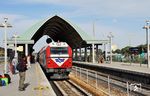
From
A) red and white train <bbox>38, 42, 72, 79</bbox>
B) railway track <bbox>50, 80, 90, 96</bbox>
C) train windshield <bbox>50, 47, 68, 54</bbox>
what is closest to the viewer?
railway track <bbox>50, 80, 90, 96</bbox>

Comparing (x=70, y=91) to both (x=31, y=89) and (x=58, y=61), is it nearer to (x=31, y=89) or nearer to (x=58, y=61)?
(x=31, y=89)

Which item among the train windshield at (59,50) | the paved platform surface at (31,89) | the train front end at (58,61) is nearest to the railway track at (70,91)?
the paved platform surface at (31,89)

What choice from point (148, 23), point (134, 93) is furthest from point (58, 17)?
point (134, 93)

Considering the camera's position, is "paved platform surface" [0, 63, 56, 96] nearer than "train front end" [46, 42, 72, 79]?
Yes

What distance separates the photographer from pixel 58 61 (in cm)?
3572

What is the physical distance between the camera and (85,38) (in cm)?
6950

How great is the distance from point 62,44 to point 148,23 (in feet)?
→ 58.5

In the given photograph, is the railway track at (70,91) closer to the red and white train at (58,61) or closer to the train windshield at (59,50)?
the red and white train at (58,61)

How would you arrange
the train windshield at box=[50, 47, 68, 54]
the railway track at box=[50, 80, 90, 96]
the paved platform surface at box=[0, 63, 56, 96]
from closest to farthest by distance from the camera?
the paved platform surface at box=[0, 63, 56, 96] → the railway track at box=[50, 80, 90, 96] → the train windshield at box=[50, 47, 68, 54]

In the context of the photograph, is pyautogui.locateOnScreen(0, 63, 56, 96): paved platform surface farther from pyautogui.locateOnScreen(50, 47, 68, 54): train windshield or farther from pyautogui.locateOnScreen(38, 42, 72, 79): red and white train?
pyautogui.locateOnScreen(50, 47, 68, 54): train windshield

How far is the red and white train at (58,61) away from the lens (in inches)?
1395

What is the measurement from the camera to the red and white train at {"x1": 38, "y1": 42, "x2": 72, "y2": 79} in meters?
35.4

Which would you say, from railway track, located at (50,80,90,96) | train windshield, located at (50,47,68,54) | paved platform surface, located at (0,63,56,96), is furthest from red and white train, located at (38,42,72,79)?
paved platform surface, located at (0,63,56,96)

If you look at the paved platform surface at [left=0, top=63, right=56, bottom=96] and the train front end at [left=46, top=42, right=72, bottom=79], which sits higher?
the train front end at [left=46, top=42, right=72, bottom=79]
